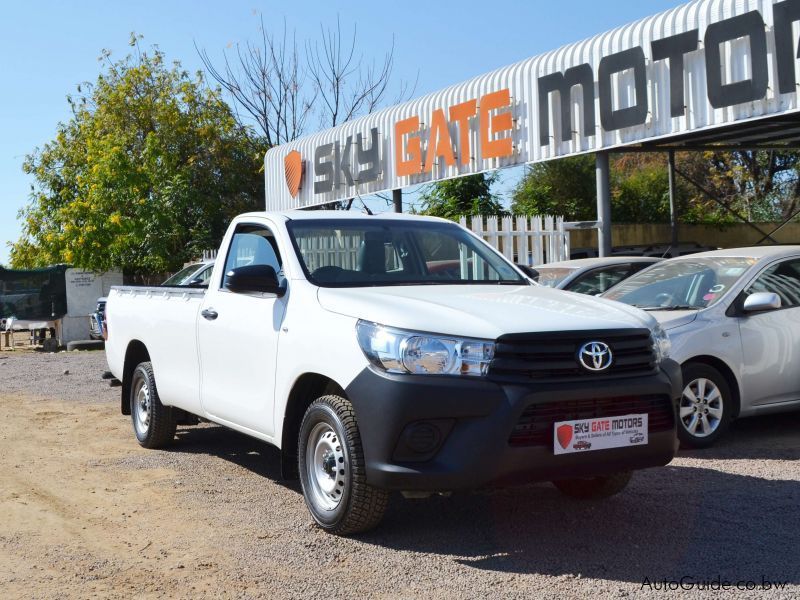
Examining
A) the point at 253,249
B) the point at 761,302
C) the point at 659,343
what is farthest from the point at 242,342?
the point at 761,302

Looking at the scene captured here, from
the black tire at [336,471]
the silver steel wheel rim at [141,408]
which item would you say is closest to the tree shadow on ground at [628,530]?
the black tire at [336,471]

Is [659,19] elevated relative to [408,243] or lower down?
elevated

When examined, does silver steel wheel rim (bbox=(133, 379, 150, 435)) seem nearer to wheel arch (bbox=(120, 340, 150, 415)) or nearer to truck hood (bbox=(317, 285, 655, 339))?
wheel arch (bbox=(120, 340, 150, 415))

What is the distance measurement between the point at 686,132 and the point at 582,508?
29.7ft

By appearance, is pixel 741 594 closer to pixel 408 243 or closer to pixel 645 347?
pixel 645 347

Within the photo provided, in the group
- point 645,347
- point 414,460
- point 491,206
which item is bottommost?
point 414,460

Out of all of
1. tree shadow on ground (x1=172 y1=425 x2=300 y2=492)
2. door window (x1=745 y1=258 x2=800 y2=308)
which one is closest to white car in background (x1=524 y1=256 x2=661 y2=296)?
door window (x1=745 y1=258 x2=800 y2=308)

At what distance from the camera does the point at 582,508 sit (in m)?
6.09

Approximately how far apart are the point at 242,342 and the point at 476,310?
6.20 ft

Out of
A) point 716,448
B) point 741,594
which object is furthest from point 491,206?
point 741,594

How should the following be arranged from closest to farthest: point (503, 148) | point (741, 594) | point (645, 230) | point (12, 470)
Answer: point (741, 594), point (12, 470), point (503, 148), point (645, 230)

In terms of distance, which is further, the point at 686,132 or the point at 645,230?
the point at 645,230

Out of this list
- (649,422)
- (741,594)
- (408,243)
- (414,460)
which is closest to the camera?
(741,594)

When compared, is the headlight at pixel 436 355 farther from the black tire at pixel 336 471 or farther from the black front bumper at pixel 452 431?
the black tire at pixel 336 471
